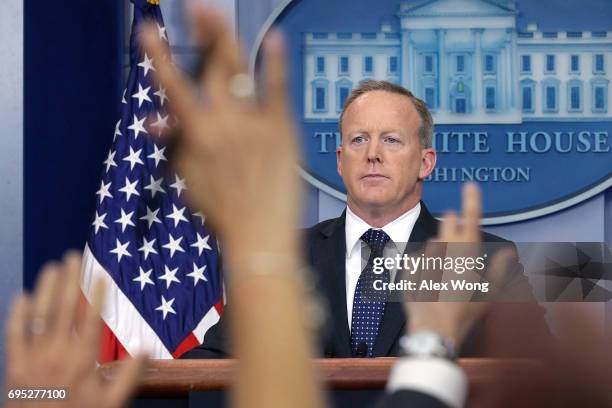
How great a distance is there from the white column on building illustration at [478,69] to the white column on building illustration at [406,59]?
274mm

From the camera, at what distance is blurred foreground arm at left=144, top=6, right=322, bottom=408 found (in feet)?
1.66

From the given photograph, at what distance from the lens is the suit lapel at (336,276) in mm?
2230

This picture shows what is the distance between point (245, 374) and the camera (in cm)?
52

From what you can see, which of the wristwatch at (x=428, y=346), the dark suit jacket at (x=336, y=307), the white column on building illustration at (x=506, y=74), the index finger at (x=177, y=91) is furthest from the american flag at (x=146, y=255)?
the index finger at (x=177, y=91)

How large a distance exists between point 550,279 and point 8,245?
2.12 m

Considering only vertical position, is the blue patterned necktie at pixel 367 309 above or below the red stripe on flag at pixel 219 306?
above

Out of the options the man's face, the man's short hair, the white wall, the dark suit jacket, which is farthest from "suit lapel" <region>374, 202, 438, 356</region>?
the white wall

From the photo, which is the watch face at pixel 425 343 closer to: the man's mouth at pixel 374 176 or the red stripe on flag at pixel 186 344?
the man's mouth at pixel 374 176

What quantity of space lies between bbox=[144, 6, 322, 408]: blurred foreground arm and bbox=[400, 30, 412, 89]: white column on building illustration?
11.2ft

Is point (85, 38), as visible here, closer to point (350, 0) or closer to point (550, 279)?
point (350, 0)

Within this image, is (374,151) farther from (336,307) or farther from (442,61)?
(442,61)

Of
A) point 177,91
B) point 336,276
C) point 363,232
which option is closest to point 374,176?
point 363,232

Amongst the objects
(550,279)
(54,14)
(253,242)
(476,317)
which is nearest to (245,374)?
(253,242)

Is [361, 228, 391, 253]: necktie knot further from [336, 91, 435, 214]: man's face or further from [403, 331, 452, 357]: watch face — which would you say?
[403, 331, 452, 357]: watch face
